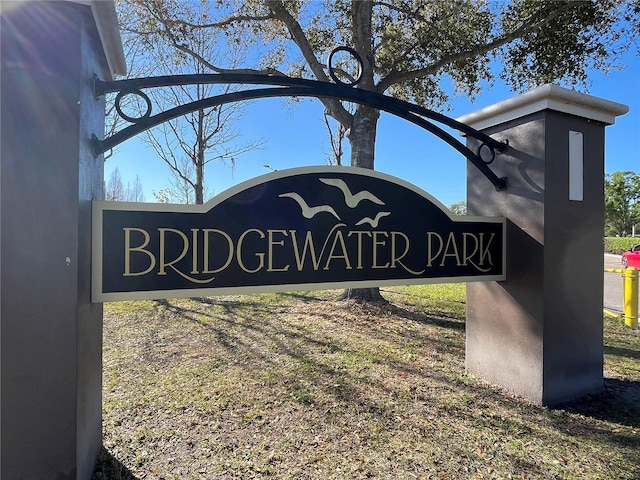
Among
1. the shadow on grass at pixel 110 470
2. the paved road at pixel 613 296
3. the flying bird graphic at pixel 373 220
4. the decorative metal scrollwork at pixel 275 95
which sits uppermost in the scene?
the decorative metal scrollwork at pixel 275 95

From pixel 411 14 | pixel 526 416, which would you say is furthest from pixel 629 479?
pixel 411 14

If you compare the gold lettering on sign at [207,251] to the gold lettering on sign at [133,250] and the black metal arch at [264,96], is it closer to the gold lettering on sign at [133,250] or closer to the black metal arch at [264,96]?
the gold lettering on sign at [133,250]

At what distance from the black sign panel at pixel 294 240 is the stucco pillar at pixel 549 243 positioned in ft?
0.82

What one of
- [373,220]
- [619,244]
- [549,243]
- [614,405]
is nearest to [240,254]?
[373,220]

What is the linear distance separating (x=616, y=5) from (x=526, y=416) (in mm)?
7924

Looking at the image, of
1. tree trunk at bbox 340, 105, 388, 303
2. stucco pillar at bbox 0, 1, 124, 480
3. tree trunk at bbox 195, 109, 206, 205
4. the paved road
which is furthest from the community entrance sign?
tree trunk at bbox 195, 109, 206, 205

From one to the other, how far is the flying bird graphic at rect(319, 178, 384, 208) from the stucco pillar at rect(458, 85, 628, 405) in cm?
140

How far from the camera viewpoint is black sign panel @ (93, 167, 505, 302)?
201 cm

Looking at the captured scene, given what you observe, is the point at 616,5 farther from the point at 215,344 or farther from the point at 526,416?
the point at 215,344

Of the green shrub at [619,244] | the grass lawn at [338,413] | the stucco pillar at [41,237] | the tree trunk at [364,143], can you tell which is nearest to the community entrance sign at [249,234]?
the stucco pillar at [41,237]

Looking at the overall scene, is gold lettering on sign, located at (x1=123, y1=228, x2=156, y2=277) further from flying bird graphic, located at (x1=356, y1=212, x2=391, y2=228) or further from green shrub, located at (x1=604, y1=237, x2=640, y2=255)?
green shrub, located at (x1=604, y1=237, x2=640, y2=255)

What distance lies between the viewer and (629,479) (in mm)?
2135

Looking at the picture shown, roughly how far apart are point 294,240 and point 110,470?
68.9 inches

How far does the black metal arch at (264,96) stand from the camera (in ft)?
6.86
